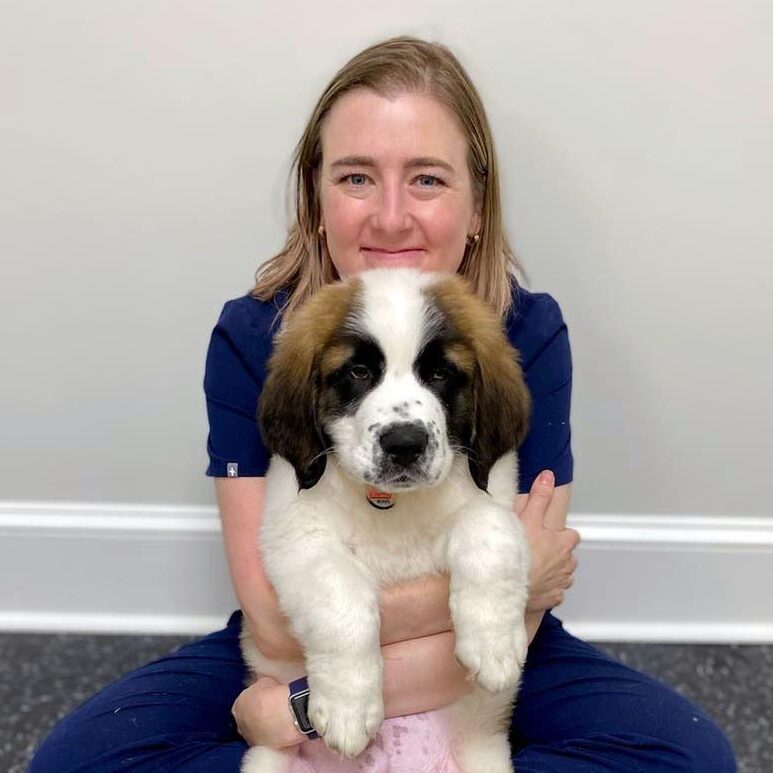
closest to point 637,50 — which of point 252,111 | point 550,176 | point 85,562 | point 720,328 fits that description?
point 550,176

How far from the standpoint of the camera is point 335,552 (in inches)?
57.0

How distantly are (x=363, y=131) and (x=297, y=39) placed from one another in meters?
0.53

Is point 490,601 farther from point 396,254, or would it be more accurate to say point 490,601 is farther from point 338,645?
point 396,254

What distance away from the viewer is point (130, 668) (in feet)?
7.89

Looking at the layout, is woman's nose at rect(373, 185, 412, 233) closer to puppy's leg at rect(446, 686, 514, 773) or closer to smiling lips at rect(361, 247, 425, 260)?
smiling lips at rect(361, 247, 425, 260)

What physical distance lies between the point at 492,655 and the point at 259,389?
2.42 ft

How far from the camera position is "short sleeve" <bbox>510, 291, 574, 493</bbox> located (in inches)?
69.4

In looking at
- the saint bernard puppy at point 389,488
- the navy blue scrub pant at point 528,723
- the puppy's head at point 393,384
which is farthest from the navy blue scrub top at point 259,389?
the navy blue scrub pant at point 528,723

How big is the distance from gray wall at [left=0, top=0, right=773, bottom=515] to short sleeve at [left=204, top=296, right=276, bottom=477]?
54 cm

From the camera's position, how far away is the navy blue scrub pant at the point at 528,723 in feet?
5.10

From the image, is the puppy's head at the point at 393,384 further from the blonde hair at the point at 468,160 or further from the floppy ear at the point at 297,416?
the blonde hair at the point at 468,160

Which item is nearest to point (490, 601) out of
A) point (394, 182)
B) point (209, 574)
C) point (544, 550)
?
point (544, 550)

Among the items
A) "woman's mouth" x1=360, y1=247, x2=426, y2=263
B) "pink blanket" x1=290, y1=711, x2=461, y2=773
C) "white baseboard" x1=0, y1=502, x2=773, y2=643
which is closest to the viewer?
"pink blanket" x1=290, y1=711, x2=461, y2=773

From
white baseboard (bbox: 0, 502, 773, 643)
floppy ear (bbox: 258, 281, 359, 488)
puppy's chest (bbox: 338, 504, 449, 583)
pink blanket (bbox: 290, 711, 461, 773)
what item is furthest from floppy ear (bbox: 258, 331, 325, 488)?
white baseboard (bbox: 0, 502, 773, 643)
